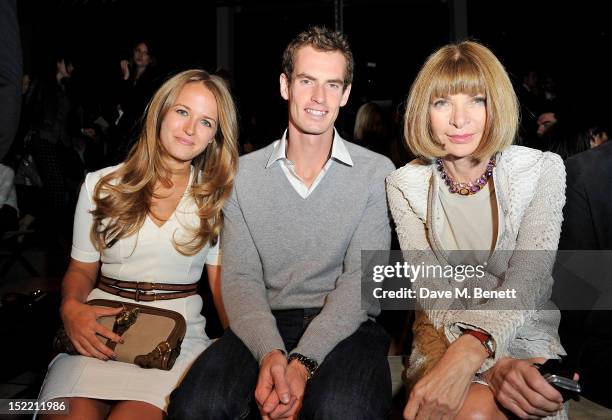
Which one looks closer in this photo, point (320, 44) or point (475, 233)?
point (475, 233)

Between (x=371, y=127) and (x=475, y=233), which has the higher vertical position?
(x=371, y=127)

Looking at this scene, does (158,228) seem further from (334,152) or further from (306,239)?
(334,152)

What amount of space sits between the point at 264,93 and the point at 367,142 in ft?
11.4

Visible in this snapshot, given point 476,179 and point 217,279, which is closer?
point 476,179

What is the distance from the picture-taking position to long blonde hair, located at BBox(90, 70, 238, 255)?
1924 millimetres

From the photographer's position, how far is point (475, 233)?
1.80 metres

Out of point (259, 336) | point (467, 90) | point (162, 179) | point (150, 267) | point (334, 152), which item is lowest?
point (259, 336)

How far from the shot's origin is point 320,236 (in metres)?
1.93

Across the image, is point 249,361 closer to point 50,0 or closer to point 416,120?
A: point 416,120

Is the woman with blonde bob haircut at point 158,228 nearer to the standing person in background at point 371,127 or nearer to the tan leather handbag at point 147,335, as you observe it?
the tan leather handbag at point 147,335

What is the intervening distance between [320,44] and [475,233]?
951mm

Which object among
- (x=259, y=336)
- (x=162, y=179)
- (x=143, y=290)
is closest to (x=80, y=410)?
(x=143, y=290)

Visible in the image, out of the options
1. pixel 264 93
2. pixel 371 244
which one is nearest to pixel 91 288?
pixel 371 244

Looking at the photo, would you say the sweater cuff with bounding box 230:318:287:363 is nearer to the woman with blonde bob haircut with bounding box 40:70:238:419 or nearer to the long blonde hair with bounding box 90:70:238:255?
the woman with blonde bob haircut with bounding box 40:70:238:419
